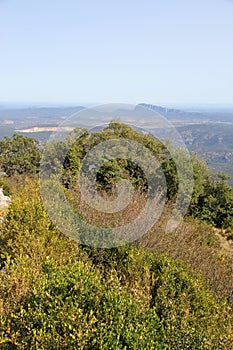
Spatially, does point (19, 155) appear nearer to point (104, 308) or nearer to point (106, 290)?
point (106, 290)

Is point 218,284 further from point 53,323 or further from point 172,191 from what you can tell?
point 172,191

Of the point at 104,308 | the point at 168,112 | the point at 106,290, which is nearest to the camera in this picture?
the point at 104,308

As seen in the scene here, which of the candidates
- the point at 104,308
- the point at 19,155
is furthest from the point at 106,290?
the point at 19,155

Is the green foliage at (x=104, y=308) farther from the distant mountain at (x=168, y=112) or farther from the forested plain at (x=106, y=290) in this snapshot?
the distant mountain at (x=168, y=112)

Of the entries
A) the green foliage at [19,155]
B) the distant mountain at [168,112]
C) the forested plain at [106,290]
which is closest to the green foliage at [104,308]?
the forested plain at [106,290]

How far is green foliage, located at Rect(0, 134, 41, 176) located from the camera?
2697 centimetres

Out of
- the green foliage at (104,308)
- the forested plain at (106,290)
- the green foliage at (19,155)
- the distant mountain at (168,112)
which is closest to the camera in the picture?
the green foliage at (104,308)

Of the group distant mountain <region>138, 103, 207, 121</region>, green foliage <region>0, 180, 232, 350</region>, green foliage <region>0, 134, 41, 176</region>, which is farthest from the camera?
green foliage <region>0, 134, 41, 176</region>

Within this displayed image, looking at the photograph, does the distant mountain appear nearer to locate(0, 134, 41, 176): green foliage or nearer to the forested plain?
the forested plain

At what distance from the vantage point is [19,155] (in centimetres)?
2850

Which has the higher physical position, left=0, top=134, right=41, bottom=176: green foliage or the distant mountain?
the distant mountain

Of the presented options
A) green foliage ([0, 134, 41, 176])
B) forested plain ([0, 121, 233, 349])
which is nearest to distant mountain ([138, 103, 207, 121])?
Result: forested plain ([0, 121, 233, 349])

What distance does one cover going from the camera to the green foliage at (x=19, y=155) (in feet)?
88.5

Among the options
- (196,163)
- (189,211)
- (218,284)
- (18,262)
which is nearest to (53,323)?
(18,262)
